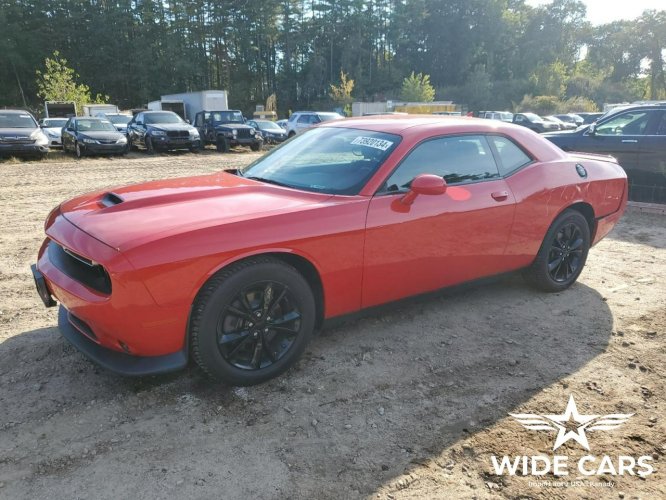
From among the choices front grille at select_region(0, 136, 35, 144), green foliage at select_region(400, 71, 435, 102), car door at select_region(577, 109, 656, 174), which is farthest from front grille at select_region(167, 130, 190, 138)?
green foliage at select_region(400, 71, 435, 102)

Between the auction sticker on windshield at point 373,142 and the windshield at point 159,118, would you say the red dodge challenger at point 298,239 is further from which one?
the windshield at point 159,118

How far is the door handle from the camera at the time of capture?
12.4 ft

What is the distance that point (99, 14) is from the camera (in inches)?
2579

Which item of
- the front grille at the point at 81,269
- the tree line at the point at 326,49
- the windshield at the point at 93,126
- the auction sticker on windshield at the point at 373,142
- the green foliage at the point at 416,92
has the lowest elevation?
the front grille at the point at 81,269

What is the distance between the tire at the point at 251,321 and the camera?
2.69 meters

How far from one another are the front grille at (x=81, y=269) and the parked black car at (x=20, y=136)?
1382 centimetres

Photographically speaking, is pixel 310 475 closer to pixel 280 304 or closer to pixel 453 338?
pixel 280 304

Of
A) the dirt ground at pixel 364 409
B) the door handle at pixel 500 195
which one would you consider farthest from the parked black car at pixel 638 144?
the door handle at pixel 500 195

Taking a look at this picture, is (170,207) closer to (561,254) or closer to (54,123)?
(561,254)

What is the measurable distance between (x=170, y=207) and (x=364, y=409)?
163 cm

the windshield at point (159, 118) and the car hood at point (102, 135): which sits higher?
the windshield at point (159, 118)

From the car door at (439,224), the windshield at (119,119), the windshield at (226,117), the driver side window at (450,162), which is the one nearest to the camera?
the car door at (439,224)

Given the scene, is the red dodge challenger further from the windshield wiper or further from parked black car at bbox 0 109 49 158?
parked black car at bbox 0 109 49 158

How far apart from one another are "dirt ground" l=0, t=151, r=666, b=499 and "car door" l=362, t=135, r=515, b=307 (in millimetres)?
249
